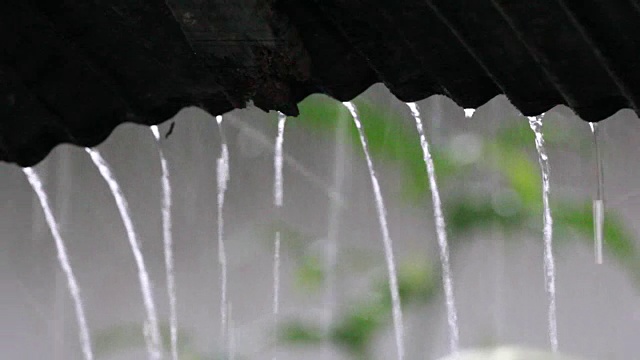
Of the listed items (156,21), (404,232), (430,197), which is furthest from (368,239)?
(156,21)

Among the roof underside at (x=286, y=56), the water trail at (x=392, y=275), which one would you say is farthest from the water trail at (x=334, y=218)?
the roof underside at (x=286, y=56)

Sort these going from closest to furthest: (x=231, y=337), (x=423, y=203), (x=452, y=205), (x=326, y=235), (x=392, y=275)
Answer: (x=452, y=205) → (x=392, y=275) → (x=423, y=203) → (x=231, y=337) → (x=326, y=235)

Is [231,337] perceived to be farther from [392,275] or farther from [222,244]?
[392,275]

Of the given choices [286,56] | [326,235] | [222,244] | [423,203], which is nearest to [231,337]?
[222,244]

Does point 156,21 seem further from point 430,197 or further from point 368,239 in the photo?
point 368,239

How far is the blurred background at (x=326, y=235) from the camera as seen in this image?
6.70 meters

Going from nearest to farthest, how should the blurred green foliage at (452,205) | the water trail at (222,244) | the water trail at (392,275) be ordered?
the blurred green foliage at (452,205), the water trail at (392,275), the water trail at (222,244)

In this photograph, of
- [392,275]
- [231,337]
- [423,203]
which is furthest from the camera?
[231,337]

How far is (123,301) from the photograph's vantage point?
7836mm

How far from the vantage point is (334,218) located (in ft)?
25.4

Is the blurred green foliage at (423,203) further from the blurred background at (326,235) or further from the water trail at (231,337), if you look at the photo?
the water trail at (231,337)

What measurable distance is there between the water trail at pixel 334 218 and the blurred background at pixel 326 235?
0.05 ft

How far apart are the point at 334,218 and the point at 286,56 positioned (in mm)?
5517

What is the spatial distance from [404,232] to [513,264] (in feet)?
2.24
